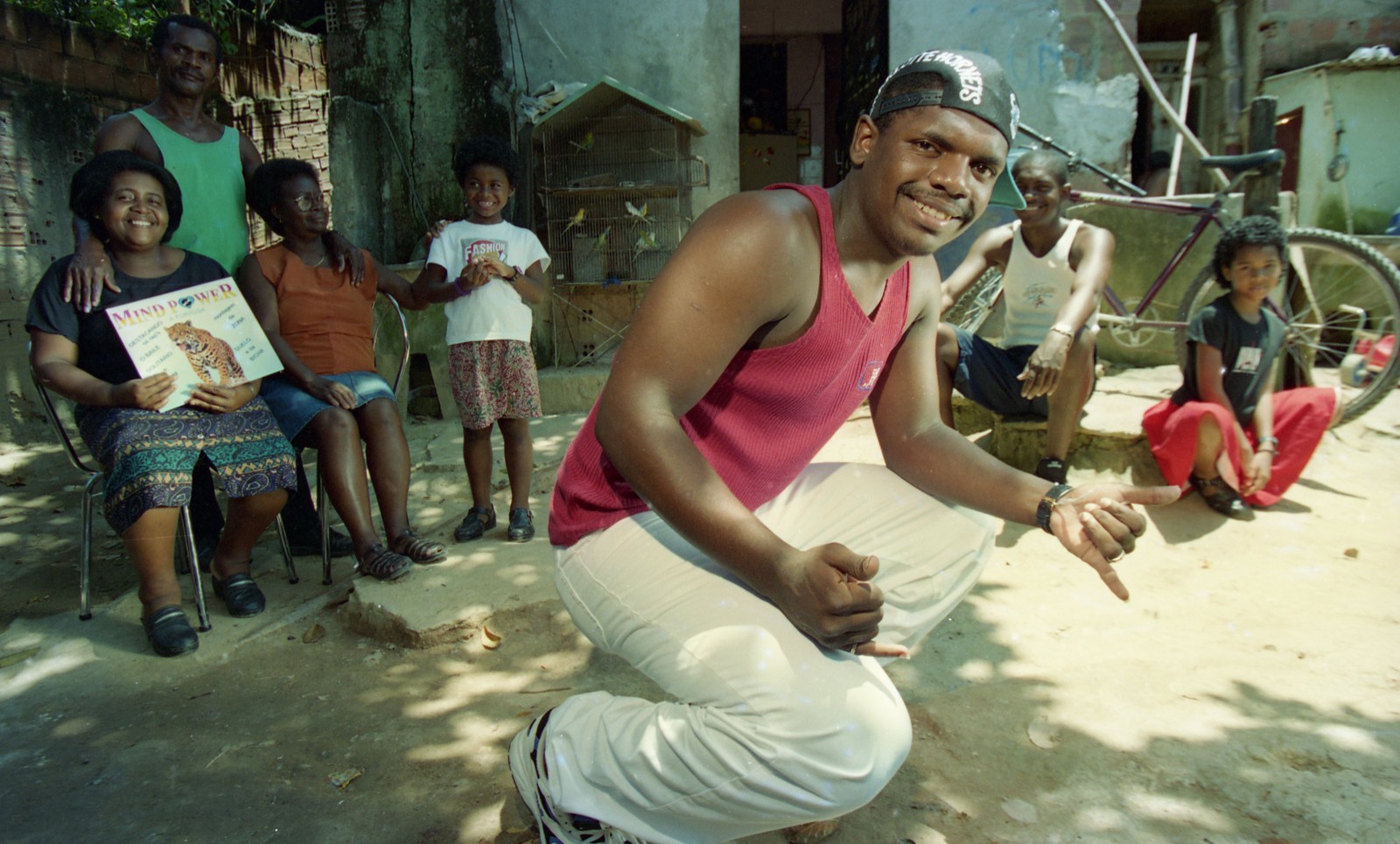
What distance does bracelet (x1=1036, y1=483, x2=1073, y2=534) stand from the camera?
6.01 feet

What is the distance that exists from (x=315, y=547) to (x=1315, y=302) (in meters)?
5.21

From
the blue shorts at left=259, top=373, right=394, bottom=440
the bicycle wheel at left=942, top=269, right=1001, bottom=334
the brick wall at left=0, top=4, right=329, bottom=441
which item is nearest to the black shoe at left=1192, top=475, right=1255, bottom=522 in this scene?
the bicycle wheel at left=942, top=269, right=1001, bottom=334

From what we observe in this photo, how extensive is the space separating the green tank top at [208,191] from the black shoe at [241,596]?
3.95ft

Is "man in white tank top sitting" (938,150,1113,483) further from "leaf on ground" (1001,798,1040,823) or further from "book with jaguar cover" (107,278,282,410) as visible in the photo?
"book with jaguar cover" (107,278,282,410)

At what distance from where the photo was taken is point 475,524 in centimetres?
373

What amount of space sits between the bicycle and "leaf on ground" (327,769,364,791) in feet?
11.6

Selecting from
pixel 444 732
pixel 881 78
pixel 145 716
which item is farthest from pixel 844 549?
pixel 881 78

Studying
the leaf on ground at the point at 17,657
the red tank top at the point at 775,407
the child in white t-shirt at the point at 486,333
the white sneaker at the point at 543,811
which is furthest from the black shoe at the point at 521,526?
the white sneaker at the point at 543,811

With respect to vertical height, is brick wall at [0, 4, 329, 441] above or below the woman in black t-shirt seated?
above

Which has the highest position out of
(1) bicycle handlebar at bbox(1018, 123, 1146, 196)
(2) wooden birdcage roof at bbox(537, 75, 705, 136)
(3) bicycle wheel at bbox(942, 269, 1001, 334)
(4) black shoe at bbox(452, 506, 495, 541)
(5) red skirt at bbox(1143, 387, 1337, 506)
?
(2) wooden birdcage roof at bbox(537, 75, 705, 136)

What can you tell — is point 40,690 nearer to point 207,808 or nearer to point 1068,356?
point 207,808

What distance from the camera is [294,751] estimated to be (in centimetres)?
234

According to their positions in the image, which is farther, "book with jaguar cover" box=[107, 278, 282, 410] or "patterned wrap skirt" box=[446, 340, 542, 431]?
"patterned wrap skirt" box=[446, 340, 542, 431]

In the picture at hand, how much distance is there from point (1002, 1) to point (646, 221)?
3.00 metres
